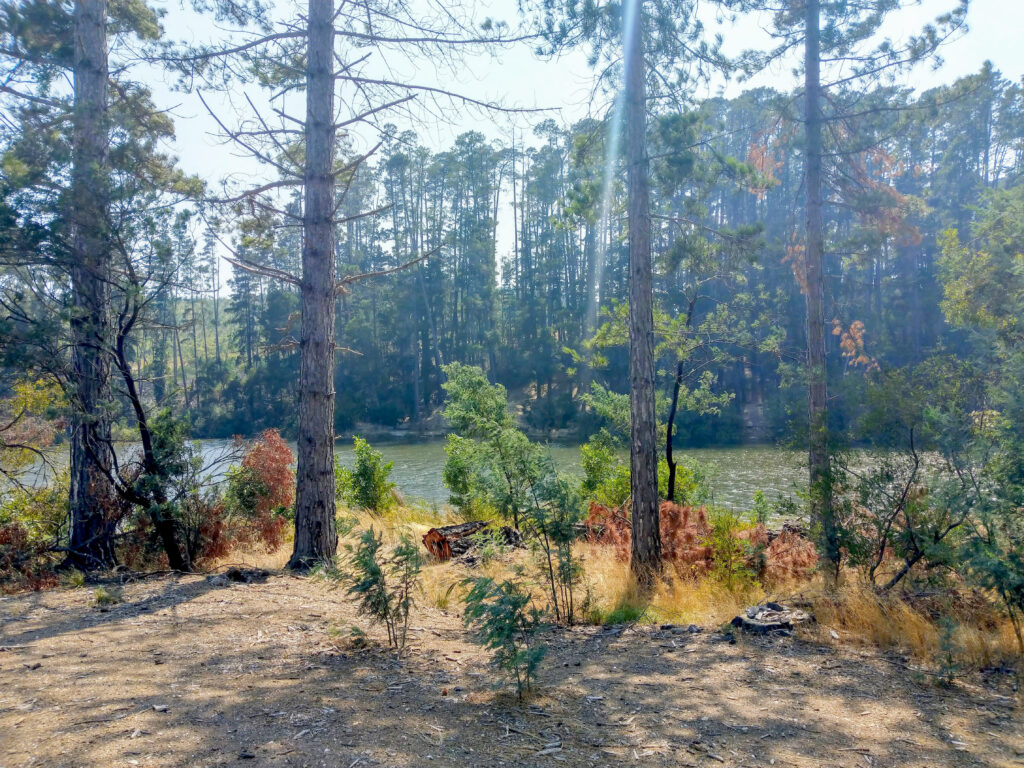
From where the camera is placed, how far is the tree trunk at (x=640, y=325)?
7.66 metres

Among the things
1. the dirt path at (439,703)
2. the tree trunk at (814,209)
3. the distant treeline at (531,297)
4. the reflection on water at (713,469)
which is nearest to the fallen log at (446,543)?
the reflection on water at (713,469)

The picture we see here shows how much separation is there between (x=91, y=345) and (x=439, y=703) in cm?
587

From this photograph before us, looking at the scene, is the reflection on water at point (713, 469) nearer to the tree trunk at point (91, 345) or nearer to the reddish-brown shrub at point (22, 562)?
the tree trunk at point (91, 345)

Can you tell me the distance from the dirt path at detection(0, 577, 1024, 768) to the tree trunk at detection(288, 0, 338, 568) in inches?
75.7

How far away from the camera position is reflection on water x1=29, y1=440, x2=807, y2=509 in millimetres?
15633

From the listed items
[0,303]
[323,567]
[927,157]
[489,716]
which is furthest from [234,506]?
[927,157]

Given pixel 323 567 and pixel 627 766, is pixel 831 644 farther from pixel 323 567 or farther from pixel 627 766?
pixel 323 567

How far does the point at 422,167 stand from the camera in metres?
42.6

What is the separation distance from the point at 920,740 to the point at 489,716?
2213mm

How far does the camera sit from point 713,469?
44.4 ft

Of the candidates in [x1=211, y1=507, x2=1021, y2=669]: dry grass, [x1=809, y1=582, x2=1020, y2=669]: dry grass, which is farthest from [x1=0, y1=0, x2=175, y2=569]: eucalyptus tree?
[x1=809, y1=582, x2=1020, y2=669]: dry grass

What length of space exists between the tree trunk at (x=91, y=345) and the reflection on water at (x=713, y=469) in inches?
28.3

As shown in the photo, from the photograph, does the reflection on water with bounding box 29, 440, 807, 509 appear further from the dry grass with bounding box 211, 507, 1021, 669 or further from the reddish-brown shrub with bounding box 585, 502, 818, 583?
the dry grass with bounding box 211, 507, 1021, 669

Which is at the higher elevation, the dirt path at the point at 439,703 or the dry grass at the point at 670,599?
the dirt path at the point at 439,703
